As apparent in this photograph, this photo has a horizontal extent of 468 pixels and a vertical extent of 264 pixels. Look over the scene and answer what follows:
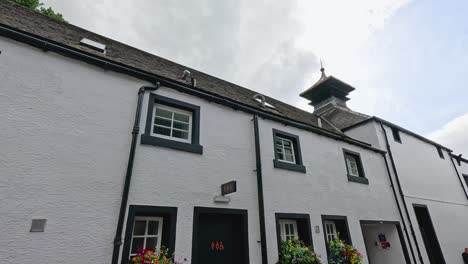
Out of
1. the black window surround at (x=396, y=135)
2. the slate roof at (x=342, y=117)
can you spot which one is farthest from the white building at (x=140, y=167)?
the black window surround at (x=396, y=135)

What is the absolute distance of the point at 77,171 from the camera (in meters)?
4.47

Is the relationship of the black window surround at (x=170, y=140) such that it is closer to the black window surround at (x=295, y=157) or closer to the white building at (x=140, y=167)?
the white building at (x=140, y=167)

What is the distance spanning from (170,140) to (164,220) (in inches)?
72.6

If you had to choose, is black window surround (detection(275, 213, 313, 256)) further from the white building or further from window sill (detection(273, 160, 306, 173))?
window sill (detection(273, 160, 306, 173))

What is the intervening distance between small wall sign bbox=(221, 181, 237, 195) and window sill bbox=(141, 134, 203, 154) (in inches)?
42.3

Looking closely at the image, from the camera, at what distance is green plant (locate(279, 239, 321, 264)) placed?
6156mm

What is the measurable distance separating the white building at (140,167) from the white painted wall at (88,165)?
0.07ft

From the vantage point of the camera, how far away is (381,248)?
1041 centimetres

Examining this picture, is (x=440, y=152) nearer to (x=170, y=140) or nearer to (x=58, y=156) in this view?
(x=170, y=140)

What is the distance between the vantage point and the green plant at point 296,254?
20.2ft

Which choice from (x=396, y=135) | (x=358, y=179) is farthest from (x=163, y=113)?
(x=396, y=135)

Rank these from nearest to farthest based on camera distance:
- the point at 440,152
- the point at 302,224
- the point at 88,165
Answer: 1. the point at 88,165
2. the point at 302,224
3. the point at 440,152

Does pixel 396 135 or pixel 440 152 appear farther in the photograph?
pixel 440 152

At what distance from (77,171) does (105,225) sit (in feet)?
3.77
